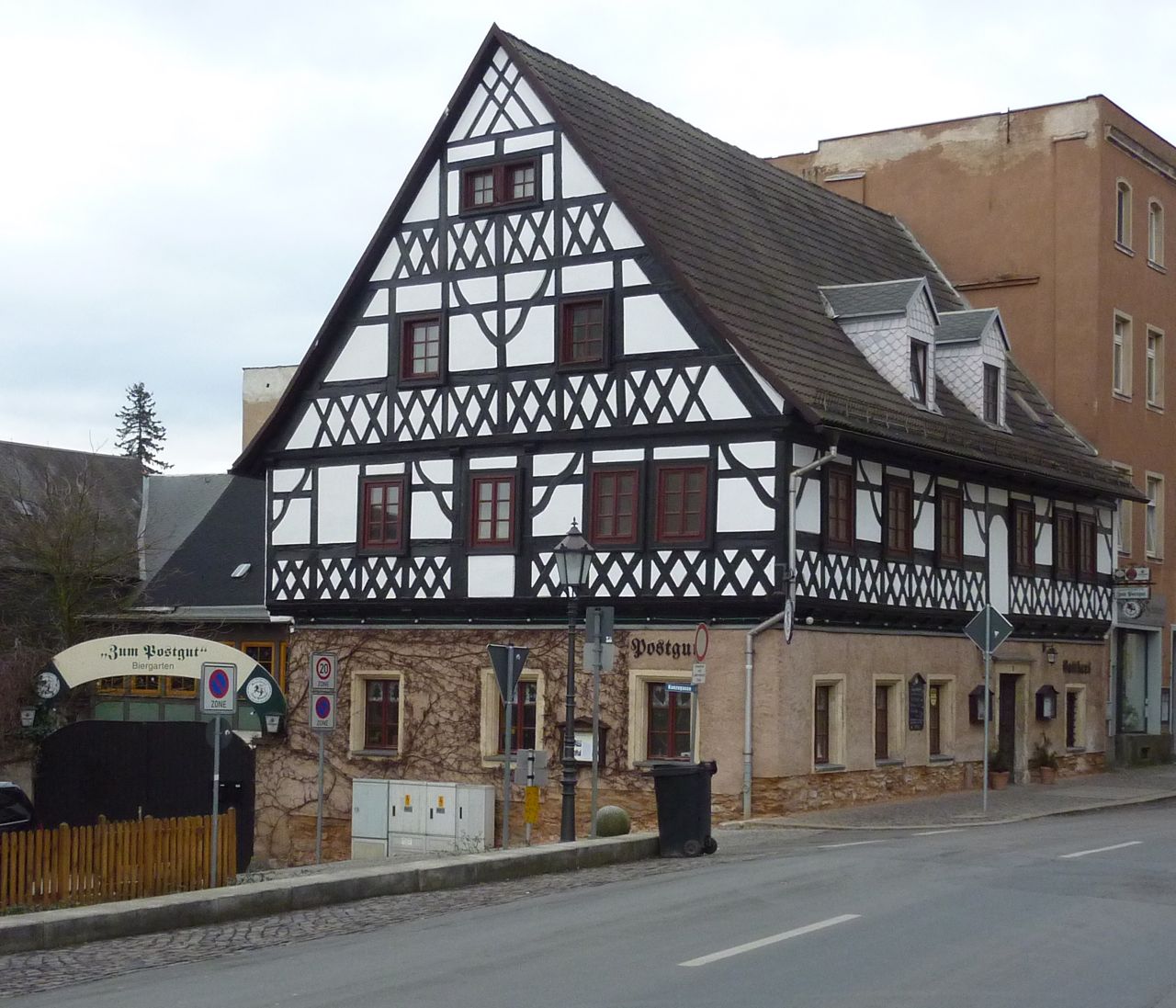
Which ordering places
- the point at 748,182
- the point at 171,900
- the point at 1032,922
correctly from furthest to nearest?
the point at 748,182 → the point at 171,900 → the point at 1032,922

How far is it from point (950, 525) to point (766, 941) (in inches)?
787

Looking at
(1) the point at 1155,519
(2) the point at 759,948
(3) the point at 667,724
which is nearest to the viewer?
(2) the point at 759,948

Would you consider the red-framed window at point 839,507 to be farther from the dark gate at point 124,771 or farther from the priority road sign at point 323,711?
the dark gate at point 124,771

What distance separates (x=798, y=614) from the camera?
90.9 feet

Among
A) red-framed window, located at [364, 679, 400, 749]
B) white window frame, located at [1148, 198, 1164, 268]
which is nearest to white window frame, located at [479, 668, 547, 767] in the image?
red-framed window, located at [364, 679, 400, 749]

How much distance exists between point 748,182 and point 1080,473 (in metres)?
8.38

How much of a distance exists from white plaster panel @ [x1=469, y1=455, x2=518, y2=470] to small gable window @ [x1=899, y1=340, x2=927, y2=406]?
272 inches

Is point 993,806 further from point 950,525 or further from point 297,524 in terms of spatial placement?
point 297,524

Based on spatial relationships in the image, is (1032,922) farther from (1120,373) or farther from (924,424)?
(1120,373)

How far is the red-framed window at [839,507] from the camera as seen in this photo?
28266mm

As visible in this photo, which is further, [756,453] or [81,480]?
[81,480]

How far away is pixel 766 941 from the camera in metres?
12.6

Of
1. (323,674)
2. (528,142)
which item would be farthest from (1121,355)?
(323,674)

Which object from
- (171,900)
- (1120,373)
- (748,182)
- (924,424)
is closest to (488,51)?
(748,182)
